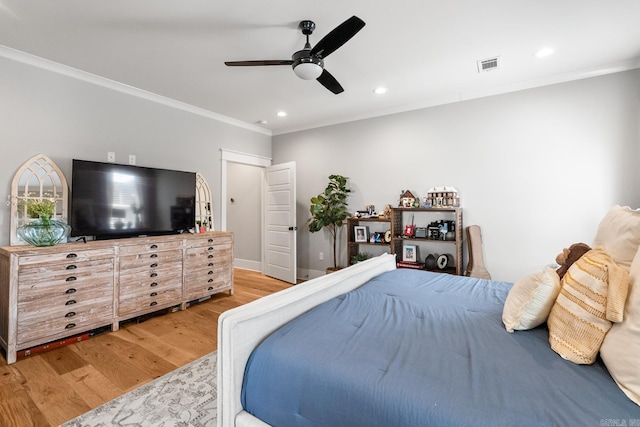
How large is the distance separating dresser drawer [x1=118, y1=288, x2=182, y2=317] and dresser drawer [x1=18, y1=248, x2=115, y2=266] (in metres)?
0.53

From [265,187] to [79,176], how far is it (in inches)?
112

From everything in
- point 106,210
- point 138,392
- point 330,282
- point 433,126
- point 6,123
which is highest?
point 433,126

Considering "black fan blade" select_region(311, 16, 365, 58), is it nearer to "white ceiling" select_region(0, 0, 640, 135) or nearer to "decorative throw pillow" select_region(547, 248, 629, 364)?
"white ceiling" select_region(0, 0, 640, 135)

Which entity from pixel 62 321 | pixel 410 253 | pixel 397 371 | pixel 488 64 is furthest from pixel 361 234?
pixel 62 321

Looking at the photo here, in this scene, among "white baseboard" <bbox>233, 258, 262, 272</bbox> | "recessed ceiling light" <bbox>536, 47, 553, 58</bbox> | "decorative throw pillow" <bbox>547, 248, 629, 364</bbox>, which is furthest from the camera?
"white baseboard" <bbox>233, 258, 262, 272</bbox>

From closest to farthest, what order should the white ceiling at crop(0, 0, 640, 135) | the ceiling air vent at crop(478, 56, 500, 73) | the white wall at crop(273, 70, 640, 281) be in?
the white ceiling at crop(0, 0, 640, 135) → the ceiling air vent at crop(478, 56, 500, 73) → the white wall at crop(273, 70, 640, 281)

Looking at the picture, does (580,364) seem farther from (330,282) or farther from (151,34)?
(151,34)

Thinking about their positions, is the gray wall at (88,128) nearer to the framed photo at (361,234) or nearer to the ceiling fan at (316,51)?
the ceiling fan at (316,51)

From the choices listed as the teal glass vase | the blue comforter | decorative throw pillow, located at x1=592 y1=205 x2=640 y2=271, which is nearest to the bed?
the blue comforter

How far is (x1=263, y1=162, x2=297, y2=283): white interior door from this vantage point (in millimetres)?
4879

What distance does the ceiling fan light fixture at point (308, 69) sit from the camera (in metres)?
2.21

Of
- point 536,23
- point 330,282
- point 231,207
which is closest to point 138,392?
point 330,282

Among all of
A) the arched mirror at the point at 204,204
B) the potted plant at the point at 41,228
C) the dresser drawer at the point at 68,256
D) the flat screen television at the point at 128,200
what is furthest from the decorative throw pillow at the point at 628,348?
the arched mirror at the point at 204,204

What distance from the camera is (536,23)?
2277mm
